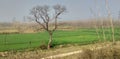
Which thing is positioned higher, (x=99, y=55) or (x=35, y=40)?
(x=99, y=55)

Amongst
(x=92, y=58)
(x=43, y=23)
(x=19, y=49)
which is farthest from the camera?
(x=43, y=23)

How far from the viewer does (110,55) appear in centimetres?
1869

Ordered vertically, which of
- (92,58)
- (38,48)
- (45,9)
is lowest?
(38,48)

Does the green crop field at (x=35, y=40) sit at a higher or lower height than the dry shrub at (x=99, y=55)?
lower

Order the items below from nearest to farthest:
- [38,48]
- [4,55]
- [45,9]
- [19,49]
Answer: [4,55] < [19,49] < [38,48] < [45,9]

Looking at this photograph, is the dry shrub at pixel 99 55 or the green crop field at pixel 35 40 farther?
the green crop field at pixel 35 40

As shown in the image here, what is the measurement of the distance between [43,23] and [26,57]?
50.3ft

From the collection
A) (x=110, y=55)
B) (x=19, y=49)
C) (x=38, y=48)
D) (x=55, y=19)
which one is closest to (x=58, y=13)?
(x=55, y=19)

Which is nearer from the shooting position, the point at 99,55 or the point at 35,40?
the point at 99,55

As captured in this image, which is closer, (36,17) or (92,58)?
(92,58)

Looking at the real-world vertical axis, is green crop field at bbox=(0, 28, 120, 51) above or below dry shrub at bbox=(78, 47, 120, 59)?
below

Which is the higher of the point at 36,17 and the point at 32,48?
the point at 36,17

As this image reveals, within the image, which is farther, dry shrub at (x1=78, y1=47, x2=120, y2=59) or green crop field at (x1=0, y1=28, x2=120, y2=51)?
green crop field at (x1=0, y1=28, x2=120, y2=51)

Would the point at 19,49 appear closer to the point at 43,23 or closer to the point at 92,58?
the point at 43,23
